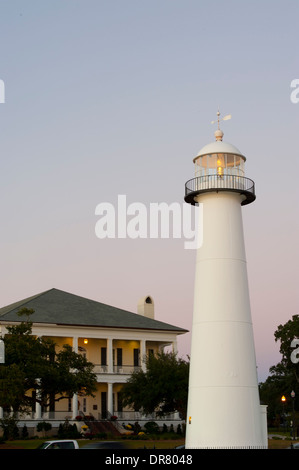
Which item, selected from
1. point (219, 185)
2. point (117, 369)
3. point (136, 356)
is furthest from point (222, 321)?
point (136, 356)

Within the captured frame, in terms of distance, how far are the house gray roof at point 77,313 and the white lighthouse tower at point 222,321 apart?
31998 mm

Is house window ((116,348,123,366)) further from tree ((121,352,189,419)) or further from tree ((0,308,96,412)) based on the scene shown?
tree ((0,308,96,412))

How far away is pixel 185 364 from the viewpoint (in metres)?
60.4

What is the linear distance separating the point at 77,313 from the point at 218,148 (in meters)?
36.4

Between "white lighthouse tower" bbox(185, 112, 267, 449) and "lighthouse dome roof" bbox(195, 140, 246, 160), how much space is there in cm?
5

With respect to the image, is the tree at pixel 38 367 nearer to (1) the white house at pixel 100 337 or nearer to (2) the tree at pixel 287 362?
(1) the white house at pixel 100 337

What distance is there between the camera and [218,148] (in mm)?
36062

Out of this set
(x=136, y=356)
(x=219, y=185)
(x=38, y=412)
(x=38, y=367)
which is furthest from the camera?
Result: (x=136, y=356)

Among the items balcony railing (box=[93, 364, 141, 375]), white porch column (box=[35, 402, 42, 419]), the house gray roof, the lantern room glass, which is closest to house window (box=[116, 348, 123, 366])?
balcony railing (box=[93, 364, 141, 375])

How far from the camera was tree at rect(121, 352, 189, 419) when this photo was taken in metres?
58.2

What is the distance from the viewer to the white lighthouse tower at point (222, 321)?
33.3 metres

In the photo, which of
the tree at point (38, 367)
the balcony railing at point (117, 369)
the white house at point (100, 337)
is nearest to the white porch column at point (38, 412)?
the white house at point (100, 337)

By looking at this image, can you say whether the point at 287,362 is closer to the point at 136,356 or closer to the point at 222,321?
the point at 136,356
